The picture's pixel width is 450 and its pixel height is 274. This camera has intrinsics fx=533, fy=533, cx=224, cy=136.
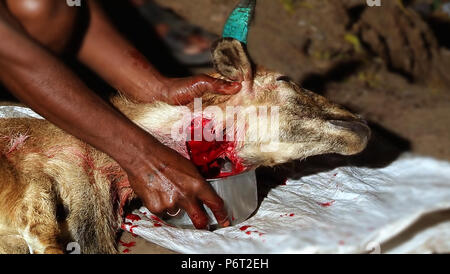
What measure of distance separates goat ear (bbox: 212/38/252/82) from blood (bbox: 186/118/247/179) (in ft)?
1.04

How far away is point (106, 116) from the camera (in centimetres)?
253

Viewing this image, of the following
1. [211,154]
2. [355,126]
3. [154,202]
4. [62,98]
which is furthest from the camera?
[355,126]

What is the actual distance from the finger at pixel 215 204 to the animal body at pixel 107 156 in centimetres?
36

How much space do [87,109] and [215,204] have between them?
2.56ft

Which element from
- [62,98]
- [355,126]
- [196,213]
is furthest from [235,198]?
[62,98]

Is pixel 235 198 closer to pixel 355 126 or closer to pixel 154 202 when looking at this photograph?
pixel 154 202

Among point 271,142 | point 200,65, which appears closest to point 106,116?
point 271,142

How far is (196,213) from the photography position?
268 centimetres

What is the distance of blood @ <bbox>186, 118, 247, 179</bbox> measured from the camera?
9.73 feet

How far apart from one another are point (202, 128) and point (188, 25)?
9.43ft

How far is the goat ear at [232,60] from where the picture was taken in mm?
2621

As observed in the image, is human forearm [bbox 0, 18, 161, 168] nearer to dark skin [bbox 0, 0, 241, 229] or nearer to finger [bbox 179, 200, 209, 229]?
dark skin [bbox 0, 0, 241, 229]

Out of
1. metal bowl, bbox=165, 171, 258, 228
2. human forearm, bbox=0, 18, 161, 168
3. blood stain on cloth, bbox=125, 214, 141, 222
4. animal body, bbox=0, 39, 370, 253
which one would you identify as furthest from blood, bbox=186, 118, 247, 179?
blood stain on cloth, bbox=125, 214, 141, 222

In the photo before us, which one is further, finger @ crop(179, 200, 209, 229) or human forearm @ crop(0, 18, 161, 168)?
finger @ crop(179, 200, 209, 229)
